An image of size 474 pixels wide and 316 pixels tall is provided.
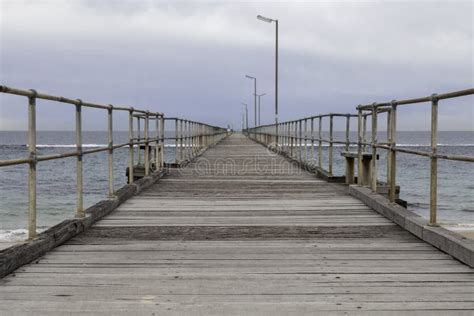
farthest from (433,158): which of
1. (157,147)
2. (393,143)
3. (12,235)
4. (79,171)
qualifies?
(12,235)

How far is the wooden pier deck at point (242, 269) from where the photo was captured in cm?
330

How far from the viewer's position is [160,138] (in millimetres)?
11289

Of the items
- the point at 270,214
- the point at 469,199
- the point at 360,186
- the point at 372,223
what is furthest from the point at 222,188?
the point at 469,199

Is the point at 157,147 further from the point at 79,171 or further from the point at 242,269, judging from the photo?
the point at 242,269

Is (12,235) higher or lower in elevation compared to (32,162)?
lower

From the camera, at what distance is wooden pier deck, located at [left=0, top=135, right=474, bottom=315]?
10.8ft

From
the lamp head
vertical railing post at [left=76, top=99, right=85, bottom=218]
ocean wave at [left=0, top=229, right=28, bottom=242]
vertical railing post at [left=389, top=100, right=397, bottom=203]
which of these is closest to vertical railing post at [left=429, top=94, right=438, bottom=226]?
vertical railing post at [left=389, top=100, right=397, bottom=203]

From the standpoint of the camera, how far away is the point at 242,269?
4.08 meters

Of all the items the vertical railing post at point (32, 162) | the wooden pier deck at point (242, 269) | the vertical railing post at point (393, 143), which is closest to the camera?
the wooden pier deck at point (242, 269)

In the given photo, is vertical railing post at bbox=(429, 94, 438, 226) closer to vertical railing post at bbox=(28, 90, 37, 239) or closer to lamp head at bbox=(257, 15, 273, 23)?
vertical railing post at bbox=(28, 90, 37, 239)

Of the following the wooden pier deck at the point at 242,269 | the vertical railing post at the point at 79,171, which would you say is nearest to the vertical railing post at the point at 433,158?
the wooden pier deck at the point at 242,269

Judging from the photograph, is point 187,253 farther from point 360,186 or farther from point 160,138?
point 160,138

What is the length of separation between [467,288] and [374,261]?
32.4 inches

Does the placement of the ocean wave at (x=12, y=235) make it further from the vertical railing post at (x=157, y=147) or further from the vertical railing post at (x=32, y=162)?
the vertical railing post at (x=32, y=162)
